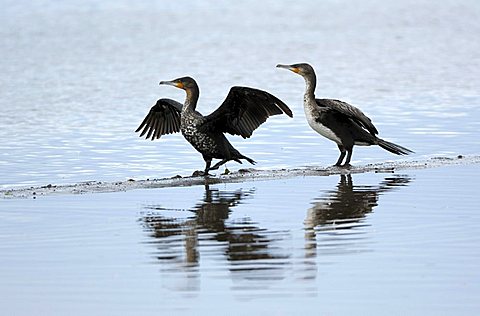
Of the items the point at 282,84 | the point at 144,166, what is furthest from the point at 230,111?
the point at 282,84

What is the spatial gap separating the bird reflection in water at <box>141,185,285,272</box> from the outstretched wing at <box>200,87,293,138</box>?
5.66 feet

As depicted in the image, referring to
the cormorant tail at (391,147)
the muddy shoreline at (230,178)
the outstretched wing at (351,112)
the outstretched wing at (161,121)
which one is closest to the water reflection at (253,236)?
the muddy shoreline at (230,178)

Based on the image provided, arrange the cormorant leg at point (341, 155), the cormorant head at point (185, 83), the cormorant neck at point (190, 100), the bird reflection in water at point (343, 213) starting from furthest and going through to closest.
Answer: the cormorant leg at point (341, 155)
the cormorant head at point (185, 83)
the cormorant neck at point (190, 100)
the bird reflection in water at point (343, 213)

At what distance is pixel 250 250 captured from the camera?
959 cm

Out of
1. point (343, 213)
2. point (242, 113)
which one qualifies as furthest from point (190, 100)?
point (343, 213)

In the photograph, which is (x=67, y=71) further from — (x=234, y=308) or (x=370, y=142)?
(x=234, y=308)

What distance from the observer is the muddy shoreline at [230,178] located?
42.0ft

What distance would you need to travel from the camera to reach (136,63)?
3056 cm

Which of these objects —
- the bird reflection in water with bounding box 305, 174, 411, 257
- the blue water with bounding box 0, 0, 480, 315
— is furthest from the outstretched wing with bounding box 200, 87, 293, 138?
the bird reflection in water with bounding box 305, 174, 411, 257

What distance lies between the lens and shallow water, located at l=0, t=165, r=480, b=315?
804 centimetres

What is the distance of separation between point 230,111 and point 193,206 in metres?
2.18

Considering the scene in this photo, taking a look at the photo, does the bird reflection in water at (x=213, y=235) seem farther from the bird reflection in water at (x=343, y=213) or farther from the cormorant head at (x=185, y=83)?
the cormorant head at (x=185, y=83)

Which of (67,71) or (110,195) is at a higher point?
(67,71)

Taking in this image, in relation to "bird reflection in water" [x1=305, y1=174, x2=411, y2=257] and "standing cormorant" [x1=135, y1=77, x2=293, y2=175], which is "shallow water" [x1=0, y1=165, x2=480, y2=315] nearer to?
"bird reflection in water" [x1=305, y1=174, x2=411, y2=257]
